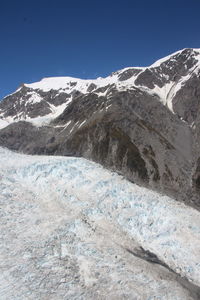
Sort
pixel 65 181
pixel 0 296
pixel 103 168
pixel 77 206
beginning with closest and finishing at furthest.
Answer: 1. pixel 0 296
2. pixel 77 206
3. pixel 65 181
4. pixel 103 168

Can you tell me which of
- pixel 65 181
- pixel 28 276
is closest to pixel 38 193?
pixel 65 181

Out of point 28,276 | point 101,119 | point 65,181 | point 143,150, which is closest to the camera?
point 28,276

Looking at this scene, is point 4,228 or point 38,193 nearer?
point 4,228

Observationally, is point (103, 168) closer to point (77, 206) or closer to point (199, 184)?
point (77, 206)

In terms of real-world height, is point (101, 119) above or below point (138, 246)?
above

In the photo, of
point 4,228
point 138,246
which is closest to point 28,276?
point 4,228

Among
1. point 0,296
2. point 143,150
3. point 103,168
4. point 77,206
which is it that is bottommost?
point 0,296
